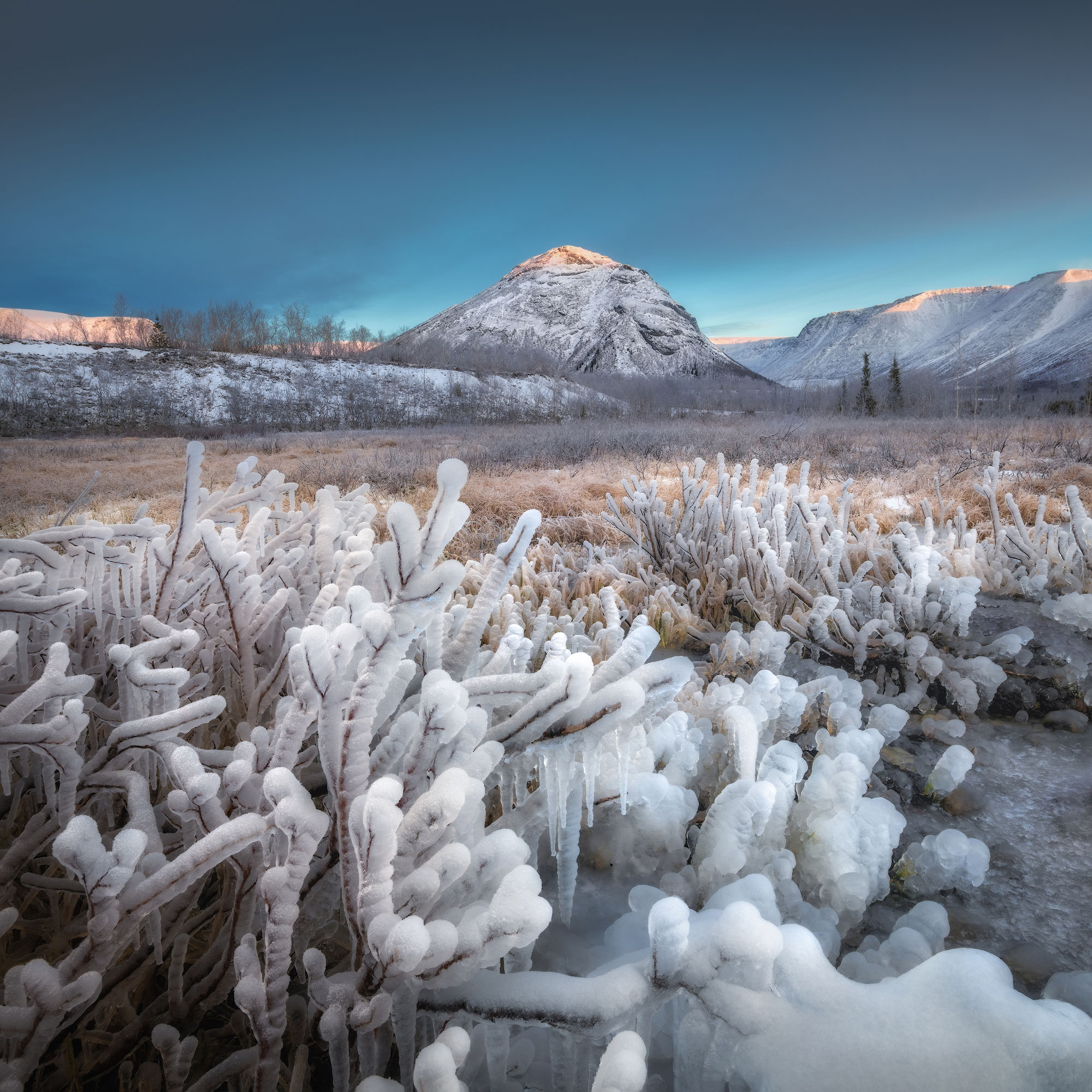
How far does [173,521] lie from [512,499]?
129 inches

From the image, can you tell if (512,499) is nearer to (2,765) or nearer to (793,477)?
(793,477)

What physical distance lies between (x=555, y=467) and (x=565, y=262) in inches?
5111

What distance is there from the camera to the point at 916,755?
1604mm

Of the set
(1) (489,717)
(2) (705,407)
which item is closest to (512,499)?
(1) (489,717)

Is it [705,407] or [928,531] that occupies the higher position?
[705,407]

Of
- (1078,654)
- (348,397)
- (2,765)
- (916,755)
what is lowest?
(916,755)

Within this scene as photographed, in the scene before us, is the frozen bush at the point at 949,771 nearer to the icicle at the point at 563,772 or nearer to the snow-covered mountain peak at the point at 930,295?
the icicle at the point at 563,772

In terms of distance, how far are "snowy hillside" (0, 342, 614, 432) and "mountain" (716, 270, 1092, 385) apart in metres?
67.7

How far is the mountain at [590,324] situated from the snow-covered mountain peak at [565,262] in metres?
0.85

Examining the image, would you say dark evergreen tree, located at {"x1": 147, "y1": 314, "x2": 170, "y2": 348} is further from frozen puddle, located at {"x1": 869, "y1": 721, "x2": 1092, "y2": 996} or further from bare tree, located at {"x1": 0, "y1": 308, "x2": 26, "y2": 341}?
frozen puddle, located at {"x1": 869, "y1": 721, "x2": 1092, "y2": 996}

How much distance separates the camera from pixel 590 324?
99.8 m

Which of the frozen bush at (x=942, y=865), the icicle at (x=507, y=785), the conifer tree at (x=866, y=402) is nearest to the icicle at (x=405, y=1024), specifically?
the icicle at (x=507, y=785)

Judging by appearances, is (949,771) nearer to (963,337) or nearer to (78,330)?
(78,330)

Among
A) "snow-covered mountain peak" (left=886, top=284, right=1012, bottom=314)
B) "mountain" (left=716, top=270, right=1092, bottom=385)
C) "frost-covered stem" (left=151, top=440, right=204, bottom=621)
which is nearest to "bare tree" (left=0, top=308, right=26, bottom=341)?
"frost-covered stem" (left=151, top=440, right=204, bottom=621)
